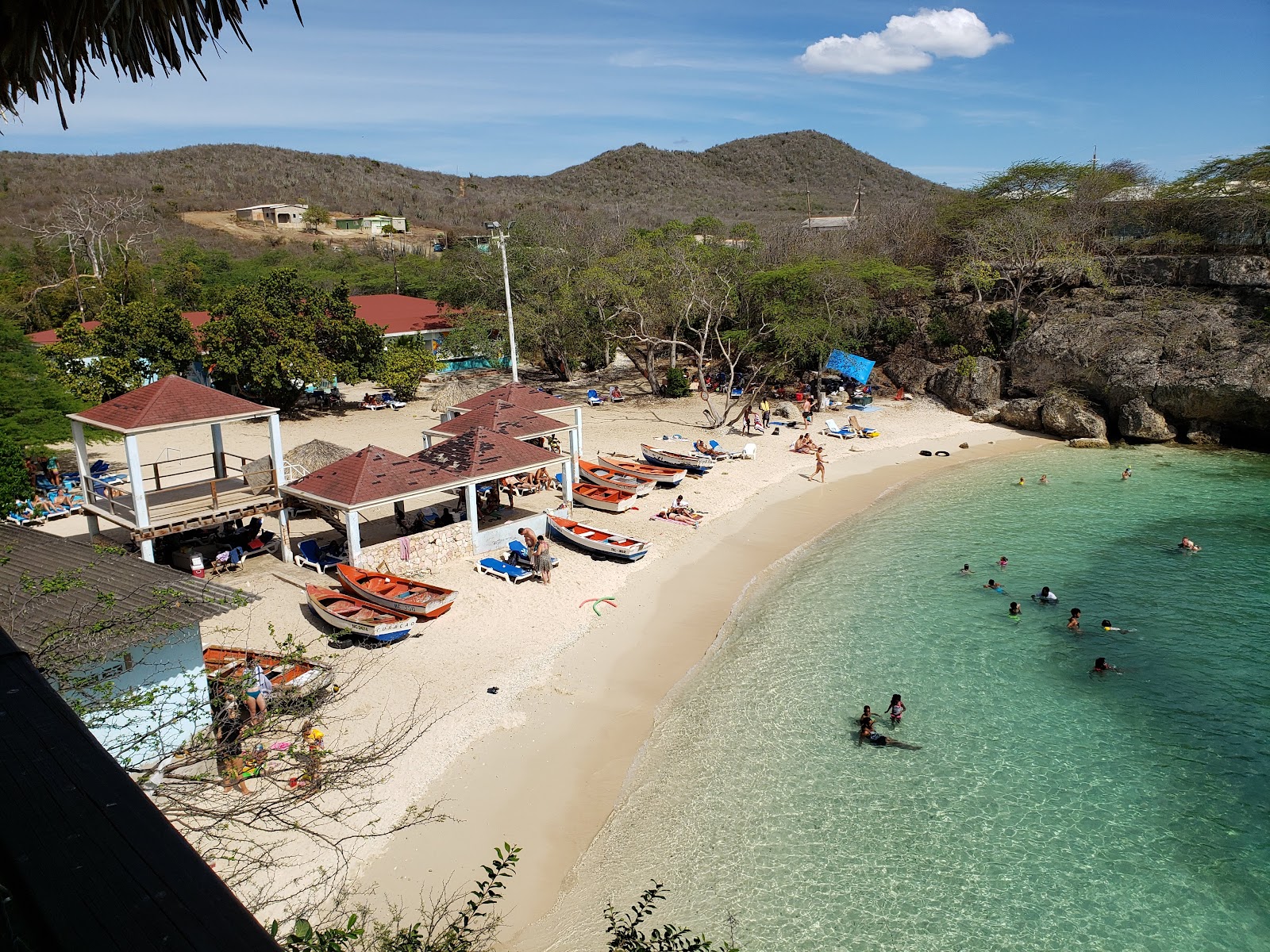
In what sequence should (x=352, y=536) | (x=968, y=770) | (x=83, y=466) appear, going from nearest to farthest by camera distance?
1. (x=968, y=770)
2. (x=352, y=536)
3. (x=83, y=466)

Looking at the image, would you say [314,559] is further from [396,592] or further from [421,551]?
[396,592]

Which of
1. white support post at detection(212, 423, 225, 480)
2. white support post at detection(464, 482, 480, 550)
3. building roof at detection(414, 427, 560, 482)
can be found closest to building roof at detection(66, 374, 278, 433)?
white support post at detection(212, 423, 225, 480)

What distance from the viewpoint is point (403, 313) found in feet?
153

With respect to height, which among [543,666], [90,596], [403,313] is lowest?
[543,666]

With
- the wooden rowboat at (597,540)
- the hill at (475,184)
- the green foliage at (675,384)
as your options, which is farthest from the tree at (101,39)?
the hill at (475,184)

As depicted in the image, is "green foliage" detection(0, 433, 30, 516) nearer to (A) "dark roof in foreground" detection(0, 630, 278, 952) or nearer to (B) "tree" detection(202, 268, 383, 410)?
(B) "tree" detection(202, 268, 383, 410)

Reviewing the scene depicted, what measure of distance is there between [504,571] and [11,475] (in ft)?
42.6

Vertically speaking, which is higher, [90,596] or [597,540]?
[90,596]

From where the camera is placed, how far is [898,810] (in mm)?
12055

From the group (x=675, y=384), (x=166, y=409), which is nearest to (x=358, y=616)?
(x=166, y=409)

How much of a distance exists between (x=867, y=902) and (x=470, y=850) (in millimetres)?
5211

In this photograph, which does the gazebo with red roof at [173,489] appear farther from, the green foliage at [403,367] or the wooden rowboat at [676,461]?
the green foliage at [403,367]

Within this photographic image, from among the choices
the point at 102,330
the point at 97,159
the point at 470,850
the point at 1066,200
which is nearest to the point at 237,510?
the point at 470,850

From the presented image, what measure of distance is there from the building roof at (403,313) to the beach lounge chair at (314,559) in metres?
25.5
